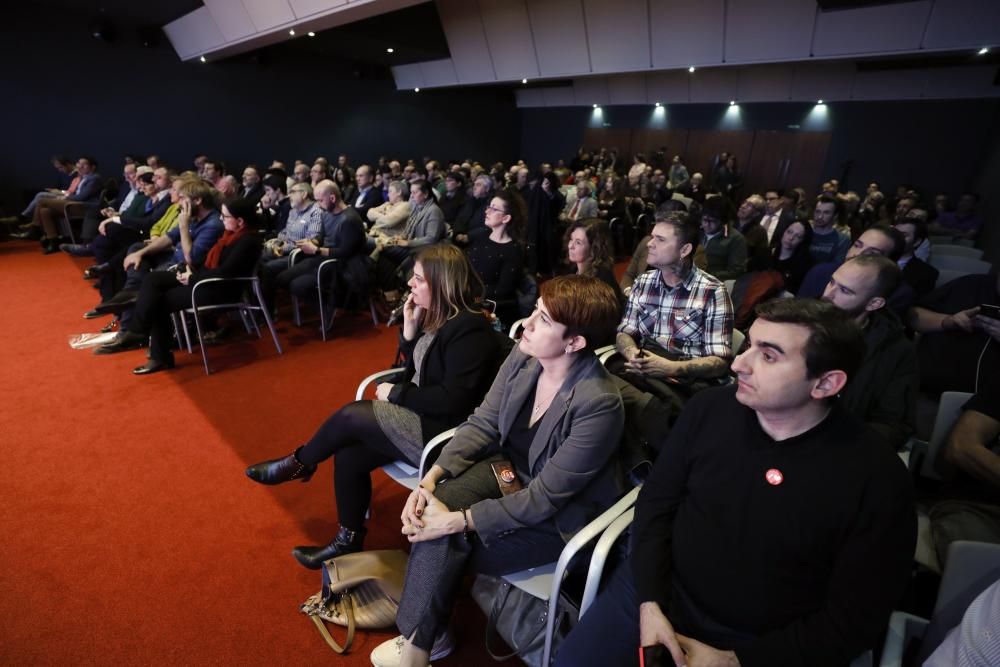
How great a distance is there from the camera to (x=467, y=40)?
10.7m

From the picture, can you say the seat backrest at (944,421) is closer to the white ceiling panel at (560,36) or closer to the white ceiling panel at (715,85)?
the white ceiling panel at (560,36)

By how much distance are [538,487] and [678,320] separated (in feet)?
4.18

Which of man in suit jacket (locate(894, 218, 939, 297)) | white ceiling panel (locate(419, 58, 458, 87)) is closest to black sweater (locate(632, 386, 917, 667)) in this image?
man in suit jacket (locate(894, 218, 939, 297))

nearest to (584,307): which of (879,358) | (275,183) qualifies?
(879,358)

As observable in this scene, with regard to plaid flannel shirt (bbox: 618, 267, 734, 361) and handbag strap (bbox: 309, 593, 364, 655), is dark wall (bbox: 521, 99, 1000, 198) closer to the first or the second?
plaid flannel shirt (bbox: 618, 267, 734, 361)

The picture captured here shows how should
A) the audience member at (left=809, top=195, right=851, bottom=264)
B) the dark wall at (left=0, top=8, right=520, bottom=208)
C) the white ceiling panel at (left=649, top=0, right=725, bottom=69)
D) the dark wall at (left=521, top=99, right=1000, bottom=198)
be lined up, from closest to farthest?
the audience member at (left=809, top=195, right=851, bottom=264)
the white ceiling panel at (left=649, top=0, right=725, bottom=69)
the dark wall at (left=0, top=8, right=520, bottom=208)
the dark wall at (left=521, top=99, right=1000, bottom=198)

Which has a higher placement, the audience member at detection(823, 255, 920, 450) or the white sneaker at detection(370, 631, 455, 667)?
the audience member at detection(823, 255, 920, 450)

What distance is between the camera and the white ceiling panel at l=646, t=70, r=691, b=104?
492 inches

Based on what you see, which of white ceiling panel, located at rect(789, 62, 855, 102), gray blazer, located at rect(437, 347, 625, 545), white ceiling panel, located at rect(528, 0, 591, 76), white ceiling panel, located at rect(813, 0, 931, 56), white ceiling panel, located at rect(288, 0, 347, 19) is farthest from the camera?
white ceiling panel, located at rect(789, 62, 855, 102)

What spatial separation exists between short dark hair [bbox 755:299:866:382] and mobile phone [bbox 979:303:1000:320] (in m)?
1.72

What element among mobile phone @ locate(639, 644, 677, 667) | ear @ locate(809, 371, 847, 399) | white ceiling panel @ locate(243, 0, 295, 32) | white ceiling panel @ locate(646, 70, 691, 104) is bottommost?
mobile phone @ locate(639, 644, 677, 667)

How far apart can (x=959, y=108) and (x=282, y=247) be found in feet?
39.9

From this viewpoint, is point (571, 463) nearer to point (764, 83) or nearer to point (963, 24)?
point (963, 24)

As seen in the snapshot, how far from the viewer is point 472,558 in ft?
4.93
